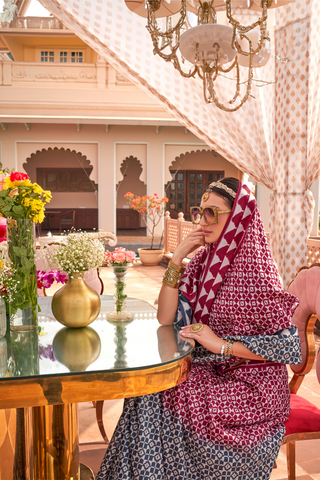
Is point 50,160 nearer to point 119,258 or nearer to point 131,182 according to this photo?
point 131,182

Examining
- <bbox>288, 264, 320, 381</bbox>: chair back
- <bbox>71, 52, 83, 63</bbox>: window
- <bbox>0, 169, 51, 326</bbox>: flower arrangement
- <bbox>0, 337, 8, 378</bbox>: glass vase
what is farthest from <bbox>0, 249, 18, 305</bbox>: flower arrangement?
<bbox>71, 52, 83, 63</bbox>: window

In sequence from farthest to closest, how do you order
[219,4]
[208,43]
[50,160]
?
[50,160], [219,4], [208,43]

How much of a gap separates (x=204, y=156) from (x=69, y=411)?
49.2 ft

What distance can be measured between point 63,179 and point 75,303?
1578 centimetres

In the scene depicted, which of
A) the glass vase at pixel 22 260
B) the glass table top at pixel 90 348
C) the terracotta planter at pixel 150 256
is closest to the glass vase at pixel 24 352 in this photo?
the glass table top at pixel 90 348

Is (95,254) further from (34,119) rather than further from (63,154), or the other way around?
(63,154)

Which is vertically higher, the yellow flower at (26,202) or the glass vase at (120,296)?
the yellow flower at (26,202)

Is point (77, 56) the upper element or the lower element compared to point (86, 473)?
upper

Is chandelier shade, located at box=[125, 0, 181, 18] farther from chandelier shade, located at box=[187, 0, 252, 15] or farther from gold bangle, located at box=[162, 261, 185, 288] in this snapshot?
gold bangle, located at box=[162, 261, 185, 288]

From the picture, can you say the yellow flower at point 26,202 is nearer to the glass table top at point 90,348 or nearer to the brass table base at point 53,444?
the glass table top at point 90,348

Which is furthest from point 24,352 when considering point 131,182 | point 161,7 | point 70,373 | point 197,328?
point 131,182

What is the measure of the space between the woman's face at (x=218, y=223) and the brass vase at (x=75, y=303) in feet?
1.77

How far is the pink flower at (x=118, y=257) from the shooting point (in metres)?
1.94

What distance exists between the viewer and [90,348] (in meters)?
1.58
